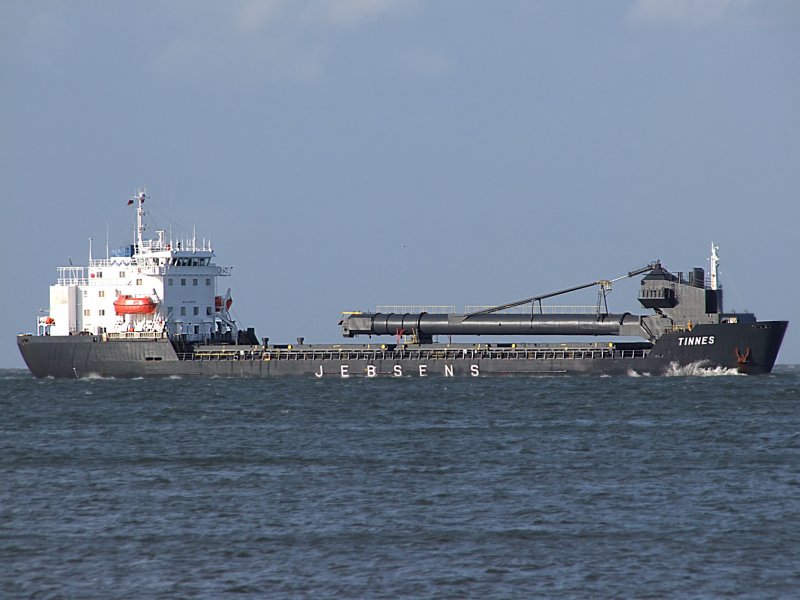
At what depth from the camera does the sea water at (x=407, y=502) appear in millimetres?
21312

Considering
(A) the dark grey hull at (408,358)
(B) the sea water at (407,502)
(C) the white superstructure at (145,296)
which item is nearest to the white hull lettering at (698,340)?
(A) the dark grey hull at (408,358)

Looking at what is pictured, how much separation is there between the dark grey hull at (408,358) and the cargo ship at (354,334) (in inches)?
2.4

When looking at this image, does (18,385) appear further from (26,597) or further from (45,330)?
(26,597)

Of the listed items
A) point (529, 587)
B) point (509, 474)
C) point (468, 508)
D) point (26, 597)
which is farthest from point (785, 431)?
point (26, 597)

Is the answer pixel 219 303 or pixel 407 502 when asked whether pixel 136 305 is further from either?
pixel 407 502

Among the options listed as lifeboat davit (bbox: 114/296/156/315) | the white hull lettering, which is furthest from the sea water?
lifeboat davit (bbox: 114/296/156/315)

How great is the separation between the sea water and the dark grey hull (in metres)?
14.1

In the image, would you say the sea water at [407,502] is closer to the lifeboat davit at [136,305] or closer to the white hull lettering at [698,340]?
the white hull lettering at [698,340]

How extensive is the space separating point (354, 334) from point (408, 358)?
Answer: 6.58 meters

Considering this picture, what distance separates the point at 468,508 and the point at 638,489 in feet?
15.6

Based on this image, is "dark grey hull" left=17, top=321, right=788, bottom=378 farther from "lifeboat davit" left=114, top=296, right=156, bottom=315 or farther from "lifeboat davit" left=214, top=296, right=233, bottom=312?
"lifeboat davit" left=214, top=296, right=233, bottom=312

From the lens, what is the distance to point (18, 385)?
79.7 meters

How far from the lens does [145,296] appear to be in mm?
78000

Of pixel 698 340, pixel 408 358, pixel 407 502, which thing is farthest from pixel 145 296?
pixel 407 502
